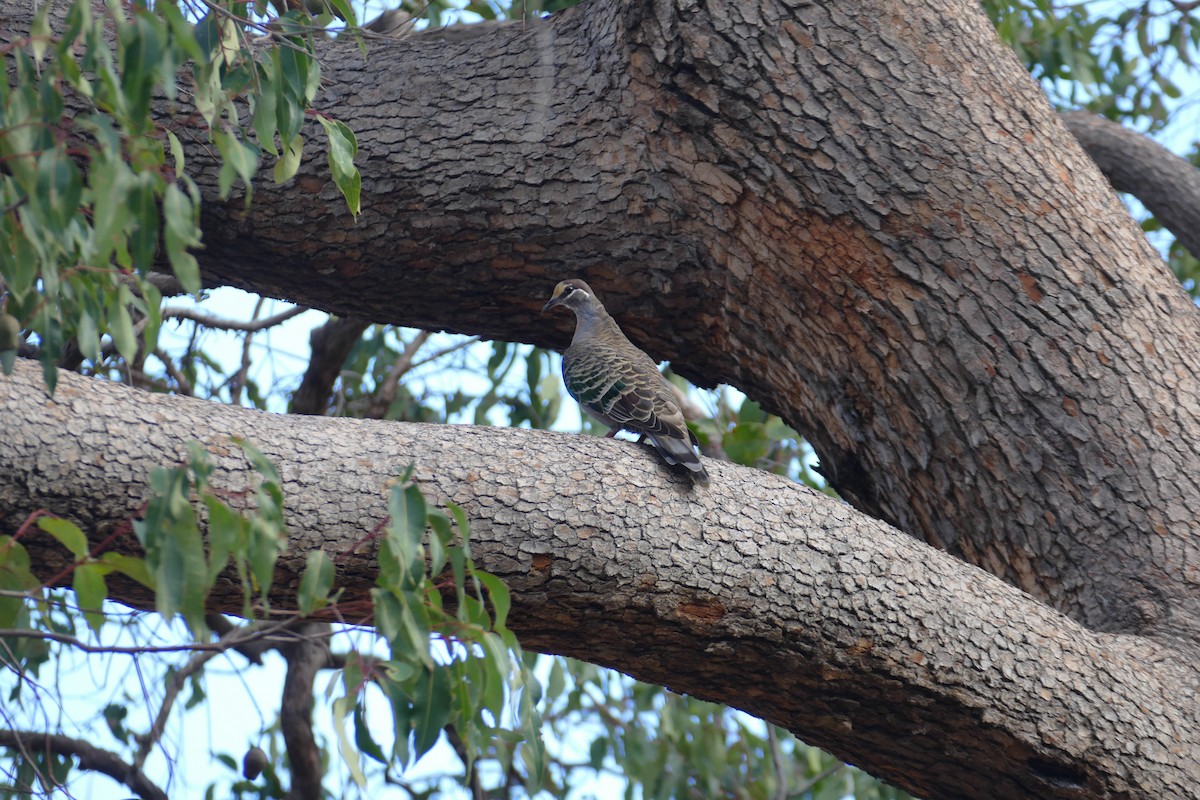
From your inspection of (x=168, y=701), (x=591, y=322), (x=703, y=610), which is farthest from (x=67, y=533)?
(x=168, y=701)

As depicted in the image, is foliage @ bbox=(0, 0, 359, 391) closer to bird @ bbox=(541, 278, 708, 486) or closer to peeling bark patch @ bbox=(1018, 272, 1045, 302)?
bird @ bbox=(541, 278, 708, 486)

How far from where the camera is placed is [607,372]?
3.83 meters

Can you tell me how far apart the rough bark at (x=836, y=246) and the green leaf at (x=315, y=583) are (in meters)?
1.81

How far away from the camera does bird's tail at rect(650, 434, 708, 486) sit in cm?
264

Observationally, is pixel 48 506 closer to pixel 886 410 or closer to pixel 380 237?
pixel 380 237

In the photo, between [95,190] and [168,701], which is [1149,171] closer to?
[168,701]

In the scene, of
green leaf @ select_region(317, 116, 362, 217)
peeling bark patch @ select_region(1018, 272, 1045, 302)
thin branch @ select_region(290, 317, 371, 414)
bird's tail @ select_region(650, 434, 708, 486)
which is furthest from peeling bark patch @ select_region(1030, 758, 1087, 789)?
thin branch @ select_region(290, 317, 371, 414)

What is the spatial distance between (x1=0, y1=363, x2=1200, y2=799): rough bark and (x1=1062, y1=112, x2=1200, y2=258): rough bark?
279 cm

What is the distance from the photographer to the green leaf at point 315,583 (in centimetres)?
168

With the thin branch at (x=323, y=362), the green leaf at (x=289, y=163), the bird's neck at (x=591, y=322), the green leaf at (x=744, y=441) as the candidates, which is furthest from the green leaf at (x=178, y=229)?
the green leaf at (x=744, y=441)

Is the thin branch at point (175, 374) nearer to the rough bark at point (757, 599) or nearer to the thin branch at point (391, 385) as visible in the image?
the thin branch at point (391, 385)

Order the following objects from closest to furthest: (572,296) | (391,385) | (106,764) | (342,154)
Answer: (342,154), (572,296), (106,764), (391,385)

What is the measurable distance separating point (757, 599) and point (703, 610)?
4.5 inches

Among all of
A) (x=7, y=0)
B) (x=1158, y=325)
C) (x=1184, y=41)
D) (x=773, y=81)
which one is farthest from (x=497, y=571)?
(x=1184, y=41)
